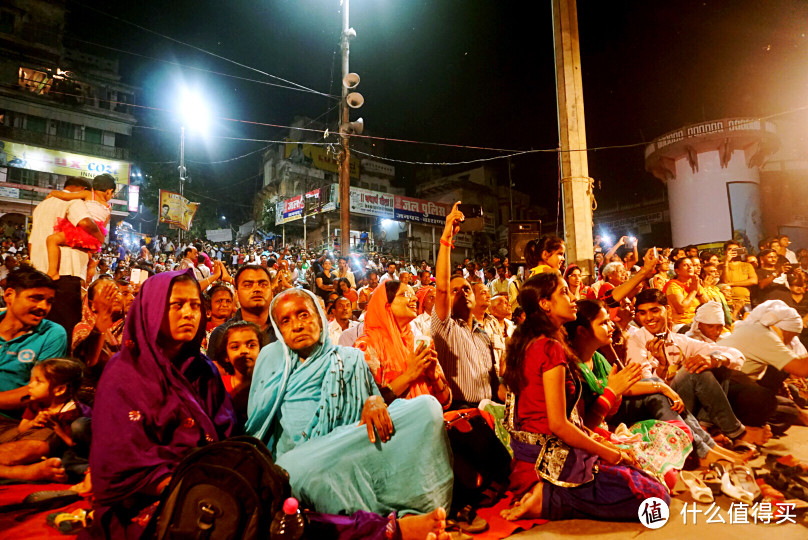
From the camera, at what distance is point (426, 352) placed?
9.41 ft

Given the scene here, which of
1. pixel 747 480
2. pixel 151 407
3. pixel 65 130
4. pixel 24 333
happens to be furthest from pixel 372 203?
pixel 151 407

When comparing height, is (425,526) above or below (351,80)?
below

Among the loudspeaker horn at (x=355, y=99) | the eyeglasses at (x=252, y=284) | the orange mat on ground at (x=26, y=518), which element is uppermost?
the loudspeaker horn at (x=355, y=99)

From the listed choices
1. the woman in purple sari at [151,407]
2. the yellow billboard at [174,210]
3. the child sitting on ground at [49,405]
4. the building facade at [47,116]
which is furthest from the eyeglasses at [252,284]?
the building facade at [47,116]

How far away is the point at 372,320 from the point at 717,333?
11.4 ft

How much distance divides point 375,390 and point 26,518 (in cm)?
226

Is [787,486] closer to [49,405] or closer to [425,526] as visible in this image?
[425,526]

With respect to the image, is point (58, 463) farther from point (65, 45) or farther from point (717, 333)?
point (65, 45)

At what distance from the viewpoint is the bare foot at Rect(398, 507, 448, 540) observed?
7.04 ft

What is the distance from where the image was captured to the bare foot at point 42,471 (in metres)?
2.91

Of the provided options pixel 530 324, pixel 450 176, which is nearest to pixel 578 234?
pixel 530 324

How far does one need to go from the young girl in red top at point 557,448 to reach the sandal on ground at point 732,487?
0.57 meters

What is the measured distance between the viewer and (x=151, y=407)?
2.06m

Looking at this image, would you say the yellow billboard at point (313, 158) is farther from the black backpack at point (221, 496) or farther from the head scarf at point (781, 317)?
the black backpack at point (221, 496)
